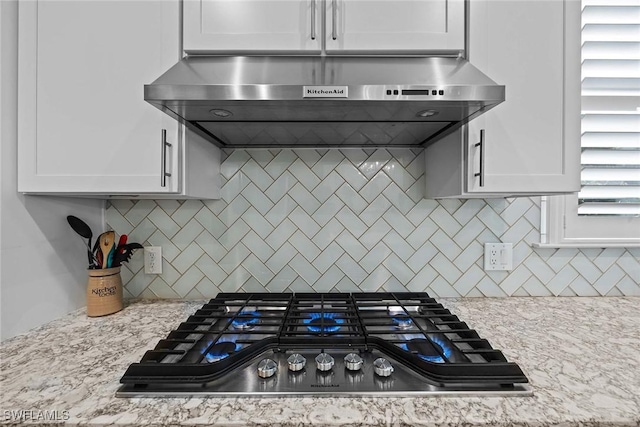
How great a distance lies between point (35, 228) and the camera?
3.54 feet

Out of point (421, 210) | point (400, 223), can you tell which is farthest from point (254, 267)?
point (421, 210)

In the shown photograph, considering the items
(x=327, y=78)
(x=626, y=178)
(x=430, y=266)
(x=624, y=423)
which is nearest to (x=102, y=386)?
(x=327, y=78)

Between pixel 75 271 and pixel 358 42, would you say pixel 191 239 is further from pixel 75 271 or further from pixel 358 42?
pixel 358 42

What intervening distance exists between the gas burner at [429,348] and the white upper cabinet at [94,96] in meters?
0.89

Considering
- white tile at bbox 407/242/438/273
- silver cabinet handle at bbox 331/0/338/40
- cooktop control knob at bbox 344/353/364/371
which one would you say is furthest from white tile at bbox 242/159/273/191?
cooktop control knob at bbox 344/353/364/371

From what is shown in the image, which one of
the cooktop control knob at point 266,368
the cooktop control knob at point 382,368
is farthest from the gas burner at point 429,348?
the cooktop control knob at point 266,368

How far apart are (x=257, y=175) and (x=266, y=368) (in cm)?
86

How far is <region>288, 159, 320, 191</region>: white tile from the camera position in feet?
4.55

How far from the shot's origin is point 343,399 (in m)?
0.67

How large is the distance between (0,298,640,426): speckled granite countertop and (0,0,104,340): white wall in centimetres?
8

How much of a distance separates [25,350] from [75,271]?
0.39 m

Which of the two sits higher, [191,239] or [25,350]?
[191,239]

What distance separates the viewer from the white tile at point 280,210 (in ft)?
4.57

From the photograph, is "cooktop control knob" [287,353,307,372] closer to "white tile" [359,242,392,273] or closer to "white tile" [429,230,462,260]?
"white tile" [359,242,392,273]
